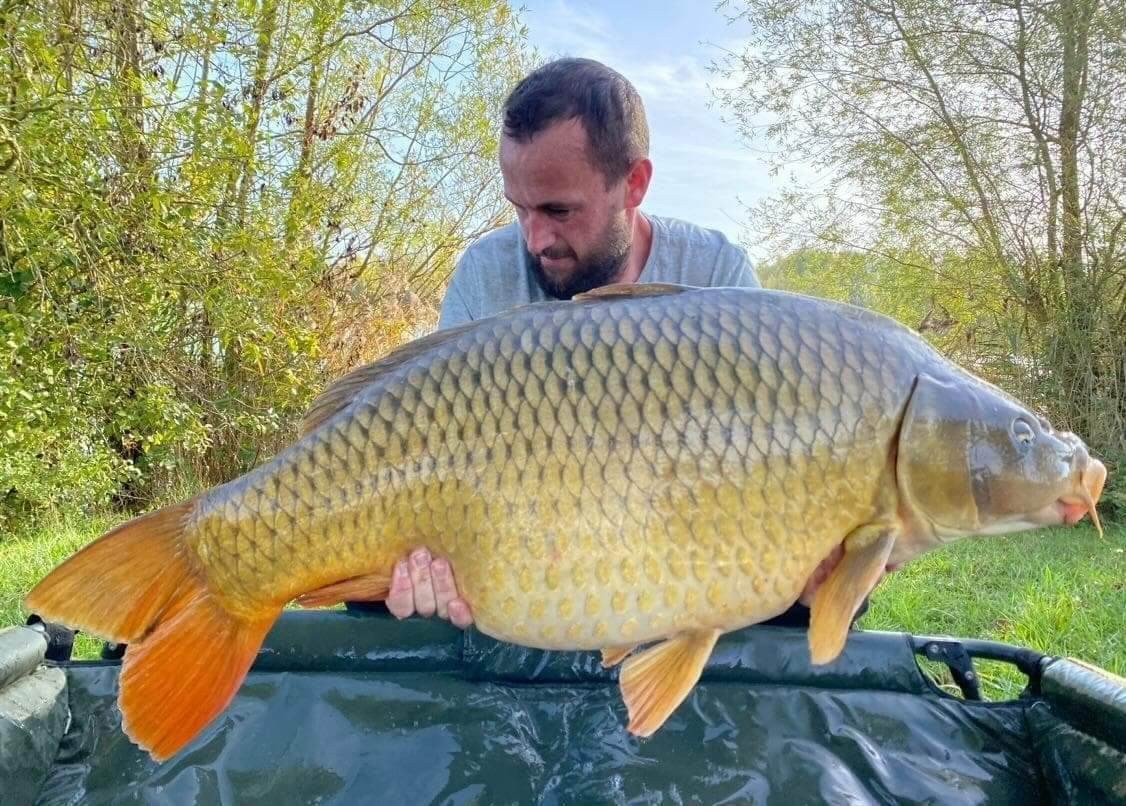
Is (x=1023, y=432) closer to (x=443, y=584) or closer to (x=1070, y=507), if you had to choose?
(x=1070, y=507)

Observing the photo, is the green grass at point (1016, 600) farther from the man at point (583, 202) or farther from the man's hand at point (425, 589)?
the man's hand at point (425, 589)

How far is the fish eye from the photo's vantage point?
1036mm

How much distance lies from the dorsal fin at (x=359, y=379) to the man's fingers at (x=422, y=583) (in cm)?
23

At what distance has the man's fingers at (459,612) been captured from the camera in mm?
1155

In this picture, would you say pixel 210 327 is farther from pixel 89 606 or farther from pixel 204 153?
pixel 89 606

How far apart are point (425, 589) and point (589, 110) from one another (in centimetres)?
109

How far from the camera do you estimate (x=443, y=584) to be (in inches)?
44.4

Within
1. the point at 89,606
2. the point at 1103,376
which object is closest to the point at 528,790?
the point at 89,606

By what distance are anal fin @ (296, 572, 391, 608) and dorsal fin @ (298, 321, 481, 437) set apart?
0.69ft

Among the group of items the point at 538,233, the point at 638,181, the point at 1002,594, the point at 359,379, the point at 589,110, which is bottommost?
the point at 1002,594

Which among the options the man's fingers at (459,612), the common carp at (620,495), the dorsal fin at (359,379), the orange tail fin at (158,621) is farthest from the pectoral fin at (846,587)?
the orange tail fin at (158,621)

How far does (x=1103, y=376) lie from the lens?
522 centimetres

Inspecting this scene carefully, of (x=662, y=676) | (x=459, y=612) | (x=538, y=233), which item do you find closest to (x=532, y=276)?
(x=538, y=233)

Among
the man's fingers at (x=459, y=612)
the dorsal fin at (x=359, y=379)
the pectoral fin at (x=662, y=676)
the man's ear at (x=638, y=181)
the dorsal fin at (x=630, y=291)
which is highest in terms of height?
the man's ear at (x=638, y=181)
